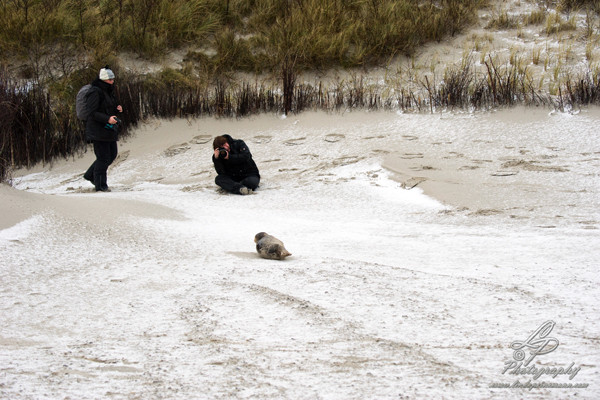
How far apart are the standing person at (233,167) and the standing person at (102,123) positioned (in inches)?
37.5

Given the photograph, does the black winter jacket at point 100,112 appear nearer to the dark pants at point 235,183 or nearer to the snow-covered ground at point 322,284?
the snow-covered ground at point 322,284

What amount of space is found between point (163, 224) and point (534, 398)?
2642 millimetres

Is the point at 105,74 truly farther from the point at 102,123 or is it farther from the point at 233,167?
the point at 233,167

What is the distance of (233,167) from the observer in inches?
230

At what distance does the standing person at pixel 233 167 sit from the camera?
568 centimetres

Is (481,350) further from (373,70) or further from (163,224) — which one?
(373,70)

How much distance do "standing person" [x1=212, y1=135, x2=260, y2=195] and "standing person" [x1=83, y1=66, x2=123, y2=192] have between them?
95 cm

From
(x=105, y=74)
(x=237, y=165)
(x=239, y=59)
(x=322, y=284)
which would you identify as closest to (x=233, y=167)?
(x=237, y=165)

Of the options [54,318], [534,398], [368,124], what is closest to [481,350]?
[534,398]

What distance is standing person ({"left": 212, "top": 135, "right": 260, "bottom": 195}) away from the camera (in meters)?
5.68

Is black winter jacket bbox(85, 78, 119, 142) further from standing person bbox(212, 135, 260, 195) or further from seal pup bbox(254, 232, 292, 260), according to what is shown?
seal pup bbox(254, 232, 292, 260)

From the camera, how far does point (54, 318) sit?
227 cm

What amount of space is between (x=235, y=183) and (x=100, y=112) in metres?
1.41

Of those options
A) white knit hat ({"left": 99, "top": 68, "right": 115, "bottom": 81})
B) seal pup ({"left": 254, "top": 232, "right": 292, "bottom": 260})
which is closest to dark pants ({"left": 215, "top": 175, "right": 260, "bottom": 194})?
white knit hat ({"left": 99, "top": 68, "right": 115, "bottom": 81})
